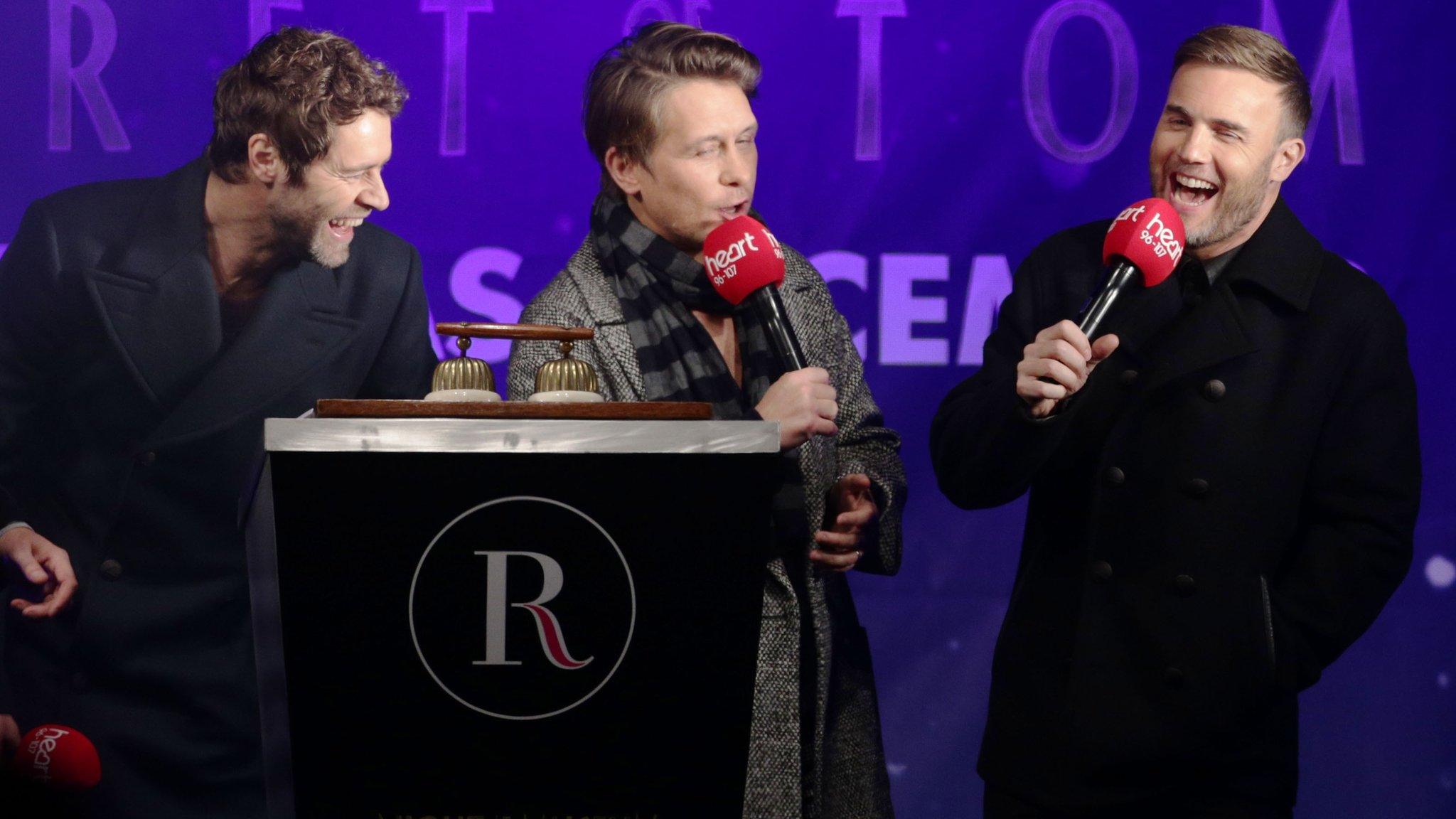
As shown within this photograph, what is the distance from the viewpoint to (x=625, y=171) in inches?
109

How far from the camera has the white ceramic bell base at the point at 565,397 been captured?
5.97 ft

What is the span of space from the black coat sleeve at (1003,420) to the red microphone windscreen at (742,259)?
1.39ft

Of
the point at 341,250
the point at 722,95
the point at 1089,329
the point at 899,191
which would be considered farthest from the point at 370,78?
the point at 1089,329

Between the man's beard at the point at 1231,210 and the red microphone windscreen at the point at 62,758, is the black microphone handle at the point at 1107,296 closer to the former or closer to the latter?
the man's beard at the point at 1231,210

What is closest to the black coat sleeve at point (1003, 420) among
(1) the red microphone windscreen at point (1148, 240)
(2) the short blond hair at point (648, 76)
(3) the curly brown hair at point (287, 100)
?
(1) the red microphone windscreen at point (1148, 240)

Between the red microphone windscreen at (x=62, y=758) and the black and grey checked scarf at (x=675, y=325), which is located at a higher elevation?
the black and grey checked scarf at (x=675, y=325)

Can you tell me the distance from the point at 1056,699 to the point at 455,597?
48.4 inches

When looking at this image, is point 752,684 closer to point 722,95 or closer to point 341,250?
point 722,95

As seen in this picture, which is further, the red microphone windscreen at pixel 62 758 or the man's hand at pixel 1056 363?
the red microphone windscreen at pixel 62 758

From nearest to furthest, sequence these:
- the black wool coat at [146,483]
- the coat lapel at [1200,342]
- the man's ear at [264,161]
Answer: the coat lapel at [1200,342]
the black wool coat at [146,483]
the man's ear at [264,161]

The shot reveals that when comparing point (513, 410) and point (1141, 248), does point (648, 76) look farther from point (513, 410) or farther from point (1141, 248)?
point (513, 410)

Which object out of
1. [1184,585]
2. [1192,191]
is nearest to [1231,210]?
[1192,191]

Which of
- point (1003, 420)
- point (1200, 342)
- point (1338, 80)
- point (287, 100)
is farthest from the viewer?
point (1338, 80)

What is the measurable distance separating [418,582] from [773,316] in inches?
32.1
